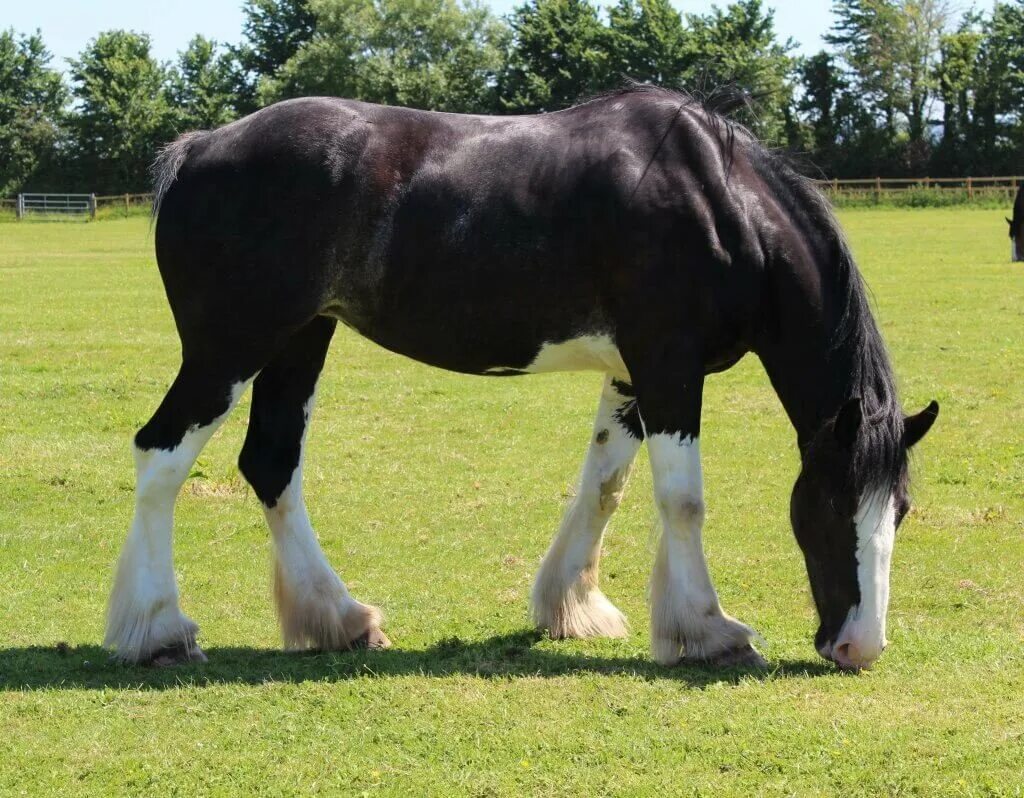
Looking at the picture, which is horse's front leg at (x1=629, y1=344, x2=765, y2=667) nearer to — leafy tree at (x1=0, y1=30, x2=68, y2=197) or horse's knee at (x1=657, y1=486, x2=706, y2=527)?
horse's knee at (x1=657, y1=486, x2=706, y2=527)

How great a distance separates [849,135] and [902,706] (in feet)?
227

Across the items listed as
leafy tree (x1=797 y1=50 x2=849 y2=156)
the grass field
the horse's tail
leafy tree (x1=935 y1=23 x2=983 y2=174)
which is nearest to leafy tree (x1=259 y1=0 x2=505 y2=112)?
leafy tree (x1=797 y1=50 x2=849 y2=156)

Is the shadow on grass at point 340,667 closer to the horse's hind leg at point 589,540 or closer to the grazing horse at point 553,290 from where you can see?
the grazing horse at point 553,290

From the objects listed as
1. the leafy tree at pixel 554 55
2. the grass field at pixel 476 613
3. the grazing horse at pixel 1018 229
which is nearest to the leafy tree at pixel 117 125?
the leafy tree at pixel 554 55

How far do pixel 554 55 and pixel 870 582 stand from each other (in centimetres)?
6202

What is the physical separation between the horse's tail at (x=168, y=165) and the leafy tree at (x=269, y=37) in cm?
6688

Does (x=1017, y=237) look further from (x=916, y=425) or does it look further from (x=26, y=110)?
(x=26, y=110)

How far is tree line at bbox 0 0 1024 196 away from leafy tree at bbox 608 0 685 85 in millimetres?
109

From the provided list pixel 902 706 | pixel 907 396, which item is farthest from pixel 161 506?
pixel 907 396

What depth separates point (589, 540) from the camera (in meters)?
6.50

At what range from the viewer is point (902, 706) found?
498cm

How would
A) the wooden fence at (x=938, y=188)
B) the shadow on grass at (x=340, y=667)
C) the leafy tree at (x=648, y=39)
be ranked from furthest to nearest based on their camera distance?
the leafy tree at (x=648, y=39) < the wooden fence at (x=938, y=188) < the shadow on grass at (x=340, y=667)

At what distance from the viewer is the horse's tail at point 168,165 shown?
603 centimetres

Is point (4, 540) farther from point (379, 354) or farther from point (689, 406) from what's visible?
point (379, 354)
